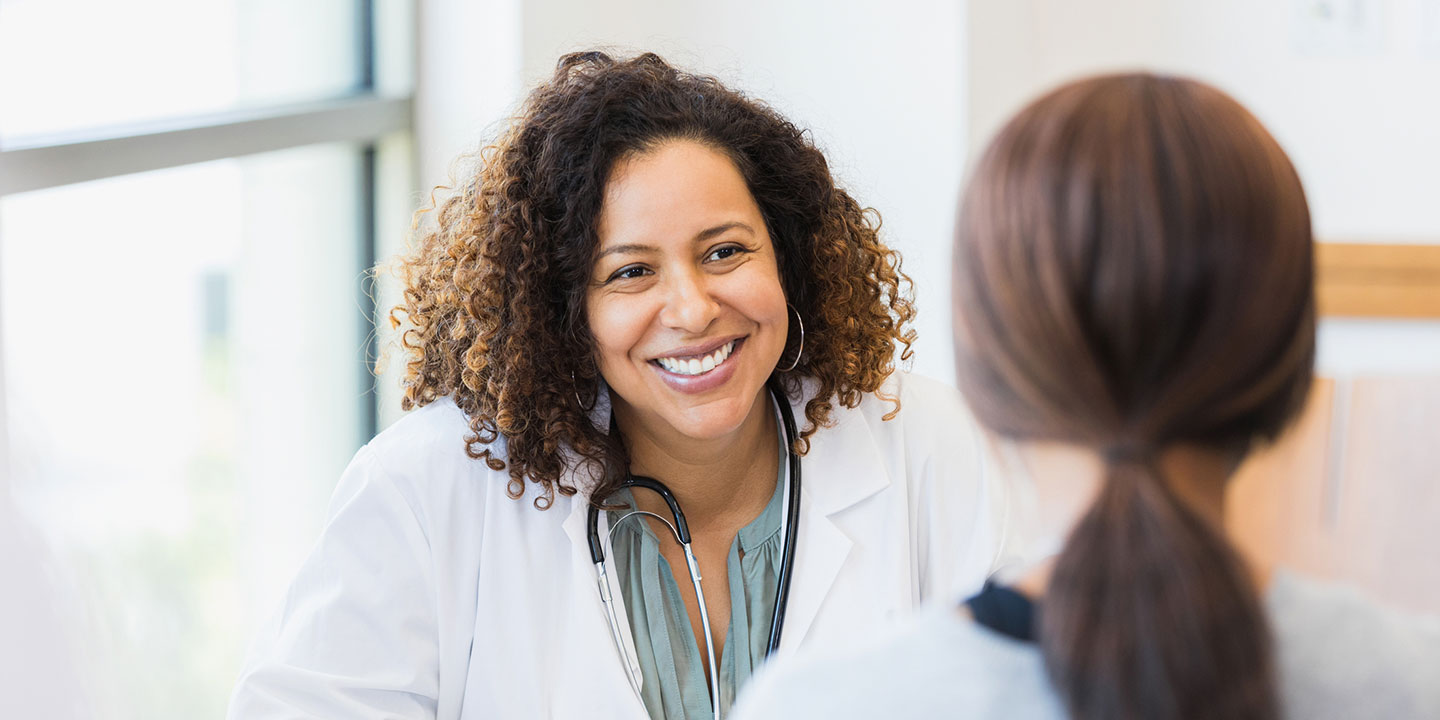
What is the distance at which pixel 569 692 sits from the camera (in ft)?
4.65

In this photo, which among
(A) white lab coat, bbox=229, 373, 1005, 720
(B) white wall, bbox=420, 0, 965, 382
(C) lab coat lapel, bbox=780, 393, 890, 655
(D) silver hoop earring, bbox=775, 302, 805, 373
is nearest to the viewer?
(A) white lab coat, bbox=229, 373, 1005, 720

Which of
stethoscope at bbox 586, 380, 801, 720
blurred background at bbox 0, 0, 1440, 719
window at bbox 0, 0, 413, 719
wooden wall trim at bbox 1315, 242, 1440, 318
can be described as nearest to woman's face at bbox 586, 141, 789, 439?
stethoscope at bbox 586, 380, 801, 720

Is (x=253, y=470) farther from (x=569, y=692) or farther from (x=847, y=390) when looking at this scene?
(x=847, y=390)

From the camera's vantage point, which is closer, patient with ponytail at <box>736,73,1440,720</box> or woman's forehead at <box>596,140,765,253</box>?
patient with ponytail at <box>736,73,1440,720</box>

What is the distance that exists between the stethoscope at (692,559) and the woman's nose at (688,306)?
21cm

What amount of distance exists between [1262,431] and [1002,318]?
17 centimetres

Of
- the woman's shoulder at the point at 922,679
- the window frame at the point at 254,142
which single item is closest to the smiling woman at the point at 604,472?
the window frame at the point at 254,142

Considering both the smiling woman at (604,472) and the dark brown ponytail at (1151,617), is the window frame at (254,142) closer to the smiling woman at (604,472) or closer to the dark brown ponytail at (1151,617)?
the smiling woman at (604,472)

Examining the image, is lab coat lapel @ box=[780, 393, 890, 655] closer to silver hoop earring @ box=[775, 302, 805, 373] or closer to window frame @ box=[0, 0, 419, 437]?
silver hoop earring @ box=[775, 302, 805, 373]

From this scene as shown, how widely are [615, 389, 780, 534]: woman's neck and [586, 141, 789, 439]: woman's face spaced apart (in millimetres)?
82

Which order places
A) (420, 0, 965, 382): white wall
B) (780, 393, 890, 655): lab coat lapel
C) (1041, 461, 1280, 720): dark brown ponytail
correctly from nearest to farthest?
(1041, 461, 1280, 720): dark brown ponytail → (780, 393, 890, 655): lab coat lapel → (420, 0, 965, 382): white wall

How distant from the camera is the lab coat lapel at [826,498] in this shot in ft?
4.88

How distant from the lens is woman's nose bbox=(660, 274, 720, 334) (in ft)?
4.59

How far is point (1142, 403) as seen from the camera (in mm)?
682
